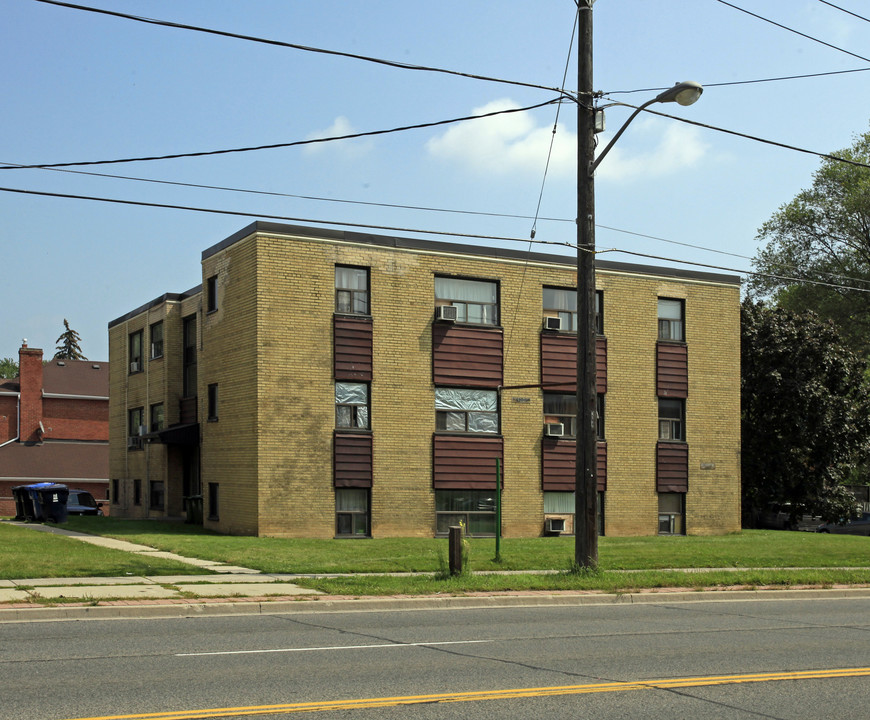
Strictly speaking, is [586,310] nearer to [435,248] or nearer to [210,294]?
[435,248]

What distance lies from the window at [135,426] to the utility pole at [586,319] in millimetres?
23451

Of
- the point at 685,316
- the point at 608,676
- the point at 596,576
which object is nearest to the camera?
the point at 608,676

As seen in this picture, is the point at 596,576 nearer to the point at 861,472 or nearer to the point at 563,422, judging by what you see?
the point at 563,422

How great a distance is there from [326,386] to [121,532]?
264 inches

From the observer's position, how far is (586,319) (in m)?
18.6

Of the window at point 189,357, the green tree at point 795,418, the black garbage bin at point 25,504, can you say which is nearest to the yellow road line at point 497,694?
the black garbage bin at point 25,504

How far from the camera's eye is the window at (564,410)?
32.5 metres

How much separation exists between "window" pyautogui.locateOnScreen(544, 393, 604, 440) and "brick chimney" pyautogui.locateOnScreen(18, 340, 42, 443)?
120ft

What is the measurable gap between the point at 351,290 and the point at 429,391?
374 centimetres

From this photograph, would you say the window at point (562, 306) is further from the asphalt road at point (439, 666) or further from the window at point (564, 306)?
the asphalt road at point (439, 666)

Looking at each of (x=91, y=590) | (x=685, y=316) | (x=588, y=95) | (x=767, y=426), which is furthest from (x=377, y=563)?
(x=767, y=426)

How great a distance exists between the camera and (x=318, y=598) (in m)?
15.6

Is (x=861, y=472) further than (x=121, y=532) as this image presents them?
Yes

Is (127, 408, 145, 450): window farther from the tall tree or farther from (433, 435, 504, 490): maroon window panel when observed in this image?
the tall tree
